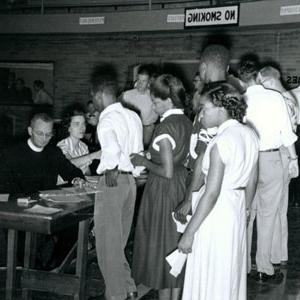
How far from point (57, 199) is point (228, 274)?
149 cm

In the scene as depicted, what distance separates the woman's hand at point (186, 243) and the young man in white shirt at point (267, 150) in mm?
1927

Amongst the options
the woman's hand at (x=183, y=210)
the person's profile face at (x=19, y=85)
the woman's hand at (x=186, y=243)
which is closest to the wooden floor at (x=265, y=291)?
the woman's hand at (x=183, y=210)

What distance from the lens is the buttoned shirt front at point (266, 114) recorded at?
4953mm

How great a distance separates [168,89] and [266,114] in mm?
1293

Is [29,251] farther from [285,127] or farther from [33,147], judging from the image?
[285,127]

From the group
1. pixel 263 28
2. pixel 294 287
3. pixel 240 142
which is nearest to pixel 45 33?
pixel 263 28

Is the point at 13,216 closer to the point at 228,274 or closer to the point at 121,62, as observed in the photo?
the point at 228,274

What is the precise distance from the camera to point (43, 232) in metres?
3.58

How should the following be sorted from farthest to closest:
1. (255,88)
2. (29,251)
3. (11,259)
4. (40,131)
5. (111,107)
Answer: (255,88)
(40,131)
(29,251)
(111,107)
(11,259)

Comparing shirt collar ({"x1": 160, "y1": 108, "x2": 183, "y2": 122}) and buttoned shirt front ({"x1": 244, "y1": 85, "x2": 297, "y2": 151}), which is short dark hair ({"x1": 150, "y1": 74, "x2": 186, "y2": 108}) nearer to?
shirt collar ({"x1": 160, "y1": 108, "x2": 183, "y2": 122})

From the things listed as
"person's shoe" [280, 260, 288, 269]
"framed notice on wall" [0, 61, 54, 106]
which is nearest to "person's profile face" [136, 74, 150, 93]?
"person's shoe" [280, 260, 288, 269]

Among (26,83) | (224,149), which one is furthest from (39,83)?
(224,149)

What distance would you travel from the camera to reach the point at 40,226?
3.59 meters

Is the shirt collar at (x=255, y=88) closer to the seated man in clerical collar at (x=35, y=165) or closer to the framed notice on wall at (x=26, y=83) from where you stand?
the seated man in clerical collar at (x=35, y=165)
